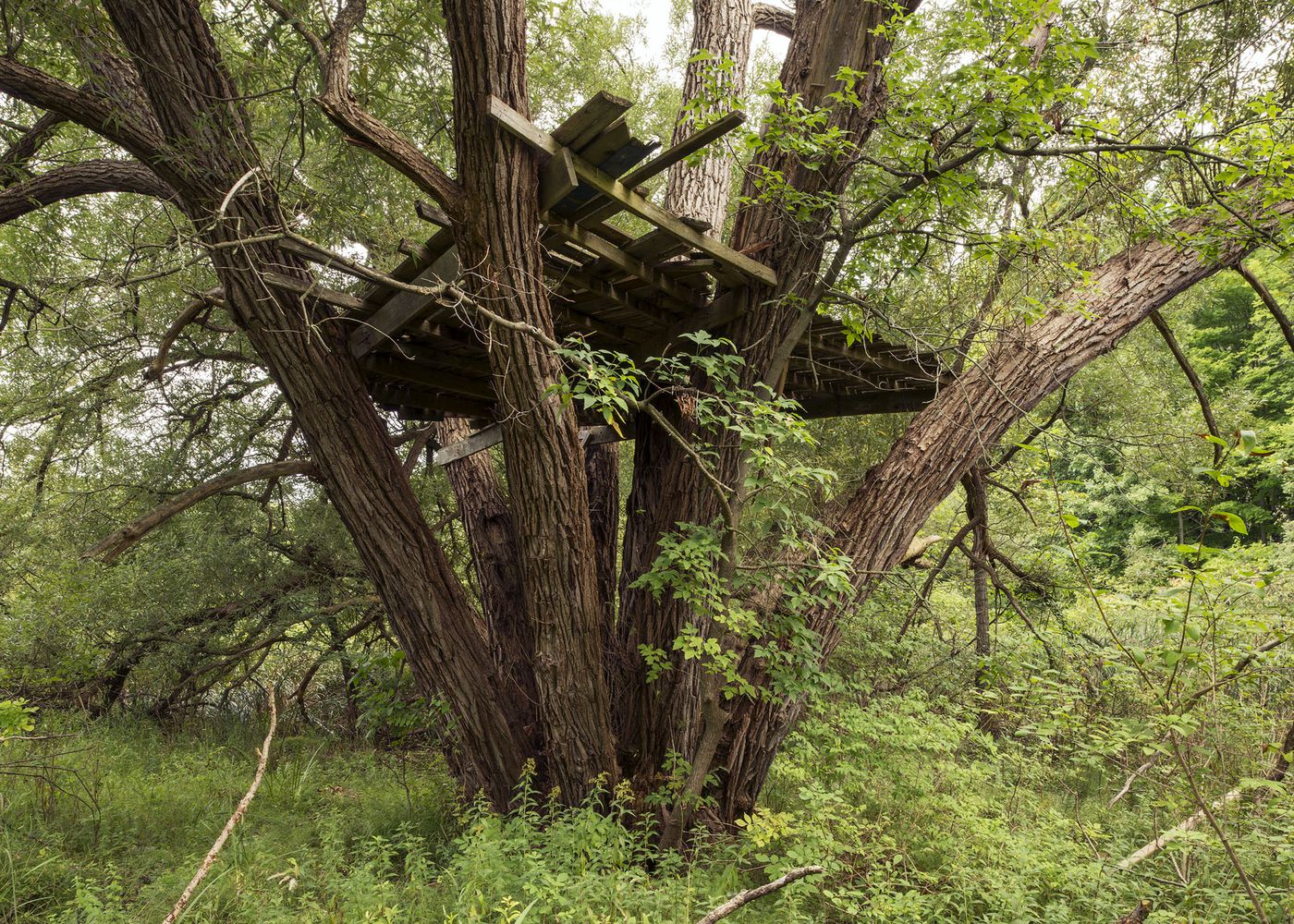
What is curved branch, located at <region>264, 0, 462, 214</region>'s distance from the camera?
2.70 meters

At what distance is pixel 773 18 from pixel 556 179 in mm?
4166

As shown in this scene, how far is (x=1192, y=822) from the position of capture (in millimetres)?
3664

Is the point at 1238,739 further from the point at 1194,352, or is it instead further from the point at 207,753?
the point at 1194,352

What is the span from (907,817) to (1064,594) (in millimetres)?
2843

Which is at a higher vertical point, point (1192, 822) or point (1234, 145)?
point (1234, 145)

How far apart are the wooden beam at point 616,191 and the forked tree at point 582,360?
0.31 ft

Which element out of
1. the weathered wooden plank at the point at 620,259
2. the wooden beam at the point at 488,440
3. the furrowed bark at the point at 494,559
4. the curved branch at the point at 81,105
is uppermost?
the curved branch at the point at 81,105

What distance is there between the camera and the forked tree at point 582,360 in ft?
9.70

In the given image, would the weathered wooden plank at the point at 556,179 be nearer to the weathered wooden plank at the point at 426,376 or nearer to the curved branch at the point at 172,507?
the weathered wooden plank at the point at 426,376

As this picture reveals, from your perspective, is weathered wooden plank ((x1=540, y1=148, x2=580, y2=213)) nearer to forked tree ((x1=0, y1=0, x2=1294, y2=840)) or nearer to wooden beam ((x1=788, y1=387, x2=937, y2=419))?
forked tree ((x1=0, y1=0, x2=1294, y2=840))

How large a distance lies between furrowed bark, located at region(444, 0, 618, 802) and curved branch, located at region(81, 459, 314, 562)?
1.55m

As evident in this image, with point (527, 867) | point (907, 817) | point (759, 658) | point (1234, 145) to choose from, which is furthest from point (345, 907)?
point (1234, 145)

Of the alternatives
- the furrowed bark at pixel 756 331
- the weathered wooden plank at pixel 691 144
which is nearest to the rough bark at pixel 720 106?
the furrowed bark at pixel 756 331

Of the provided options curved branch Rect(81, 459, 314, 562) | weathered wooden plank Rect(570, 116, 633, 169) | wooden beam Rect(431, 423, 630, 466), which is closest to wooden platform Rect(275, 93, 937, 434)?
weathered wooden plank Rect(570, 116, 633, 169)
